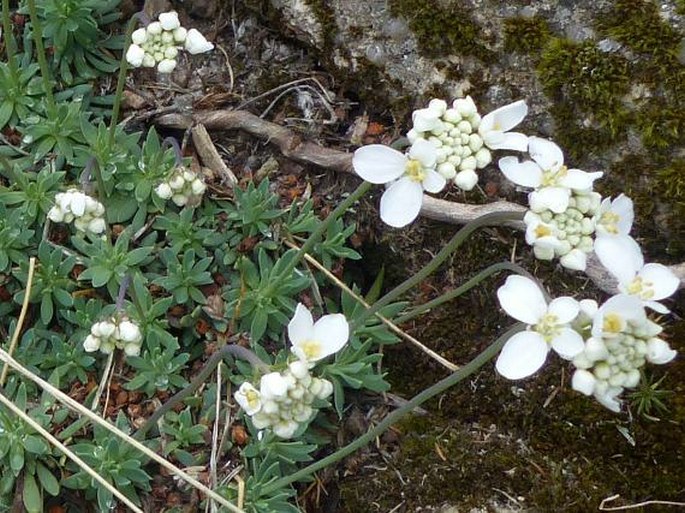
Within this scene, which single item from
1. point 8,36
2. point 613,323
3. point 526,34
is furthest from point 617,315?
point 8,36

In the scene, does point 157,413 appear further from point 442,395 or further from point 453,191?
point 453,191

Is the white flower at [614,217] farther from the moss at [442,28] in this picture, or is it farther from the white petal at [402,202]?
the moss at [442,28]

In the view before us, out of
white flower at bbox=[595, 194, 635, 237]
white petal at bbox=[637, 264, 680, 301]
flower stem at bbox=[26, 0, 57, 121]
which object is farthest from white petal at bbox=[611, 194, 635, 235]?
flower stem at bbox=[26, 0, 57, 121]

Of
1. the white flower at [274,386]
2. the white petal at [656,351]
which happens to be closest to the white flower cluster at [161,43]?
the white flower at [274,386]

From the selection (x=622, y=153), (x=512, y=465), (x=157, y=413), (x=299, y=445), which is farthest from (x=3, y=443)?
(x=622, y=153)

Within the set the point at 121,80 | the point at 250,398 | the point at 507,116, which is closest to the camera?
the point at 250,398

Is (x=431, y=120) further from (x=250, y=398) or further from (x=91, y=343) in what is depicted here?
(x=91, y=343)
